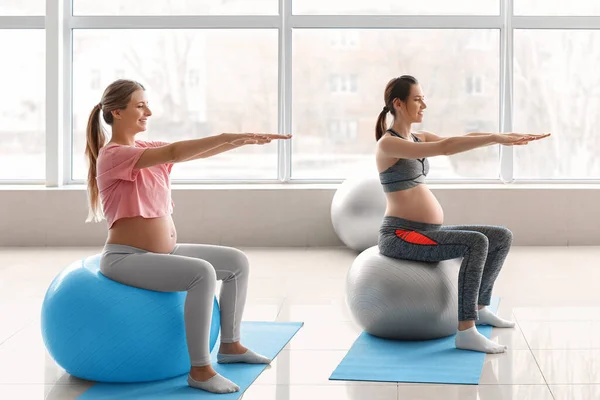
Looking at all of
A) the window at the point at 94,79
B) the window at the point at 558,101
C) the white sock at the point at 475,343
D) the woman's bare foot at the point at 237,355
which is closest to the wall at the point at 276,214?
the window at the point at 558,101

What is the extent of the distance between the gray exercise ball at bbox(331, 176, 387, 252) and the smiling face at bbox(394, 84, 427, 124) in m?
2.30

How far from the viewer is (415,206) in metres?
4.00

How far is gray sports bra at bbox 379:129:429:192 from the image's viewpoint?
13.1 feet

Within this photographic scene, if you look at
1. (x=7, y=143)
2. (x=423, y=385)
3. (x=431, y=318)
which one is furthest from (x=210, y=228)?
(x=423, y=385)

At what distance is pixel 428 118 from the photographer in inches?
301

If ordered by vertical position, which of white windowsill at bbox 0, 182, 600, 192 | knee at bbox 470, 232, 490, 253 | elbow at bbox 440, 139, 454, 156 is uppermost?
elbow at bbox 440, 139, 454, 156

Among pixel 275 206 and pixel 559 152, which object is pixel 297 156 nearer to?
pixel 275 206

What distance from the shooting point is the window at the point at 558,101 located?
756cm

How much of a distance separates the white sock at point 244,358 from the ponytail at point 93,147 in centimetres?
77

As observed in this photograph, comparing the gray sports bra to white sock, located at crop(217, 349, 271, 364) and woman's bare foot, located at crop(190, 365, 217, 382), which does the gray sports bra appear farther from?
woman's bare foot, located at crop(190, 365, 217, 382)

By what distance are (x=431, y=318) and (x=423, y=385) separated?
2.13 ft
